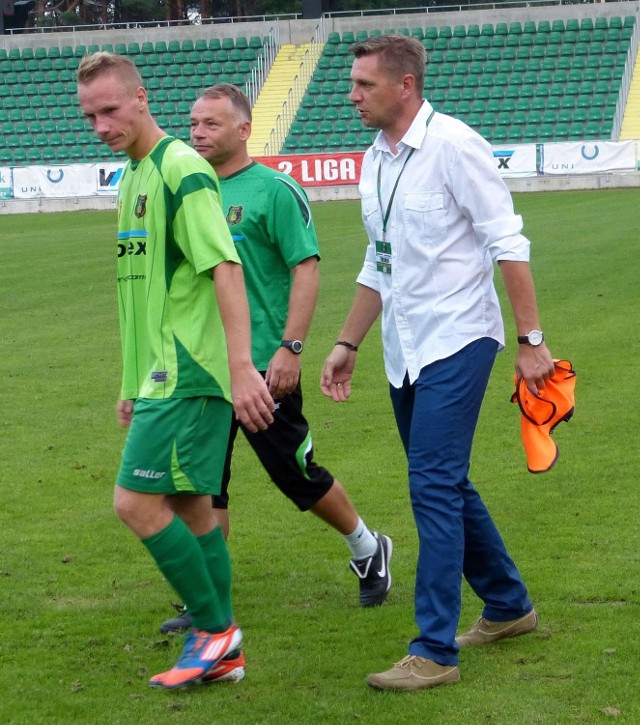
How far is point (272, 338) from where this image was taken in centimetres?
491

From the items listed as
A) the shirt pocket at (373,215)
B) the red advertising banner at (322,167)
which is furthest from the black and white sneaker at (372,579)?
the red advertising banner at (322,167)

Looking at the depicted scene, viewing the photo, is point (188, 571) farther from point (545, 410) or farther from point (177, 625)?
point (545, 410)

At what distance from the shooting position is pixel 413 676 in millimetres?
3996

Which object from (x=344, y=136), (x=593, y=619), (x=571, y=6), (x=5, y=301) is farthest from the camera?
(x=571, y=6)

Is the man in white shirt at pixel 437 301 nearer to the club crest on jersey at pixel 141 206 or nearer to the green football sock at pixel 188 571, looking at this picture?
the green football sock at pixel 188 571

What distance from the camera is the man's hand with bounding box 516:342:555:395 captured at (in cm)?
405

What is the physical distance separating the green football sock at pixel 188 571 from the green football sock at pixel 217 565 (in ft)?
0.17

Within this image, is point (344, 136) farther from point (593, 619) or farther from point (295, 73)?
point (593, 619)

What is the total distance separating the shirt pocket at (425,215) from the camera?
4109 mm

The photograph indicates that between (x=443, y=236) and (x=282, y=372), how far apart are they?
0.91 metres

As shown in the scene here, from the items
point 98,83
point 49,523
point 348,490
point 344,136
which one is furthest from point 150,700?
point 344,136

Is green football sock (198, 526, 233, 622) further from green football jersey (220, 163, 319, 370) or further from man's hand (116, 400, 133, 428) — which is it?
green football jersey (220, 163, 319, 370)

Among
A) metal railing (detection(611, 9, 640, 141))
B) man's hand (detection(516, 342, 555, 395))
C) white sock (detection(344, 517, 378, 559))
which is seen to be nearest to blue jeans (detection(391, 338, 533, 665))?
man's hand (detection(516, 342, 555, 395))

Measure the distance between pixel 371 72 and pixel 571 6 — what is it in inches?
1582
